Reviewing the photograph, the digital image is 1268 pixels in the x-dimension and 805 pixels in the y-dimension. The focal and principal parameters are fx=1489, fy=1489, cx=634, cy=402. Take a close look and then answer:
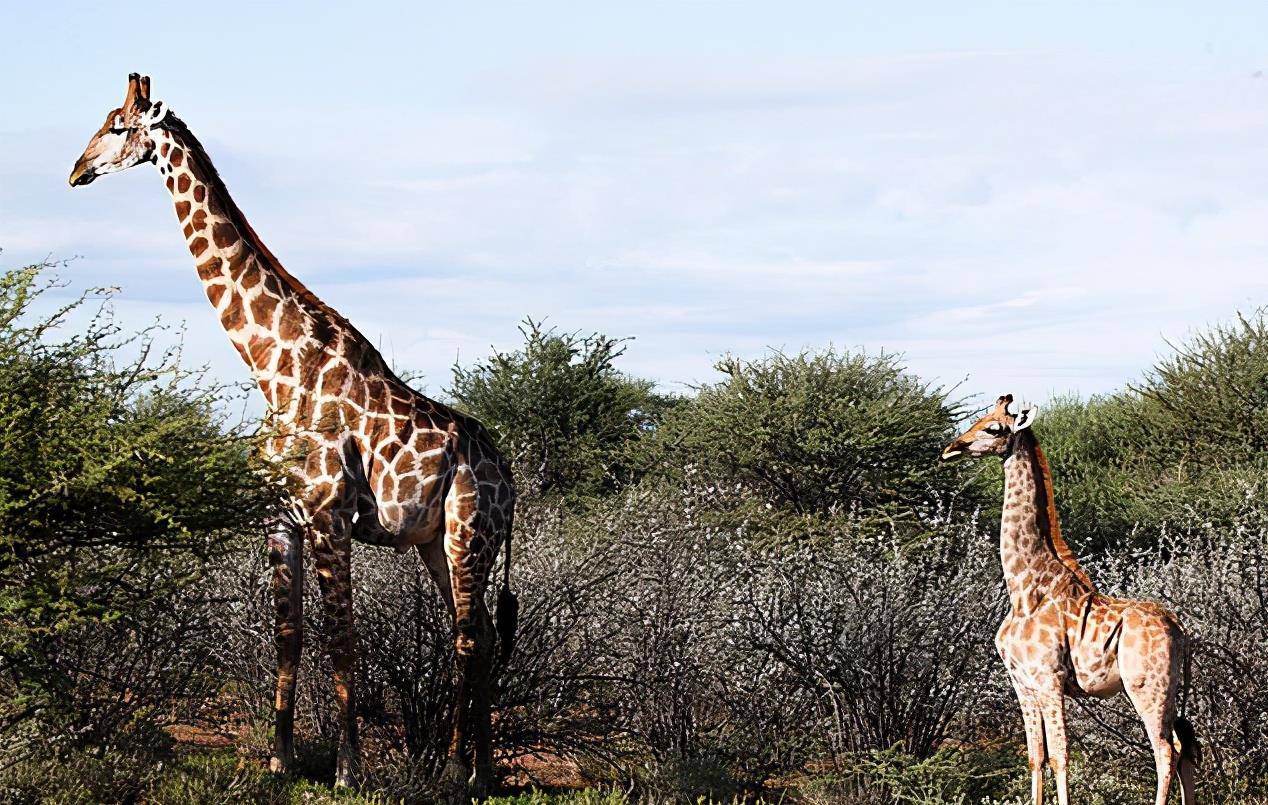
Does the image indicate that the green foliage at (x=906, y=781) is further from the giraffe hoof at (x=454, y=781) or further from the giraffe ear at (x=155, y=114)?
the giraffe ear at (x=155, y=114)

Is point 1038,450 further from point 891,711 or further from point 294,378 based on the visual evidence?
point 294,378

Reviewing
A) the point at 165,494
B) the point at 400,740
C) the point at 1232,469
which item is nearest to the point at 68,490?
the point at 165,494

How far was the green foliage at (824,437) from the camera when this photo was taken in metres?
16.4

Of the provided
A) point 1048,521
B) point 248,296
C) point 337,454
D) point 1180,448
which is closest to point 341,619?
point 337,454

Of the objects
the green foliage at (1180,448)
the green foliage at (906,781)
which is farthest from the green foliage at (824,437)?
the green foliage at (906,781)

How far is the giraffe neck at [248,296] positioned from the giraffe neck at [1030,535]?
384 centimetres

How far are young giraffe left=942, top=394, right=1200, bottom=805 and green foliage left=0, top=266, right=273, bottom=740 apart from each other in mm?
3970

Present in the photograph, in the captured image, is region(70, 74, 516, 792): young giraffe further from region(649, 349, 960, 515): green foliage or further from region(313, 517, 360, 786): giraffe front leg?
region(649, 349, 960, 515): green foliage

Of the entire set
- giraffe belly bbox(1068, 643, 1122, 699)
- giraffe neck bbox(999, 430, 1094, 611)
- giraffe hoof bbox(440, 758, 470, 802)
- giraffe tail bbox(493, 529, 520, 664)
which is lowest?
giraffe hoof bbox(440, 758, 470, 802)

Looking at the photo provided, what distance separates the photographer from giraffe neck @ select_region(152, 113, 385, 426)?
8945 millimetres

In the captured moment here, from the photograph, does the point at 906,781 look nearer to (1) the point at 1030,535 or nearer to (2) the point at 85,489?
(1) the point at 1030,535

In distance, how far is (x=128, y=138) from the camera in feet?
29.7

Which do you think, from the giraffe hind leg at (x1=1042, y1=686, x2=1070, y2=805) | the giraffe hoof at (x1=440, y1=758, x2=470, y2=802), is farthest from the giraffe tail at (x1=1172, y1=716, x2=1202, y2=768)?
the giraffe hoof at (x1=440, y1=758, x2=470, y2=802)

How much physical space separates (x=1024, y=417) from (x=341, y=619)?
402cm
